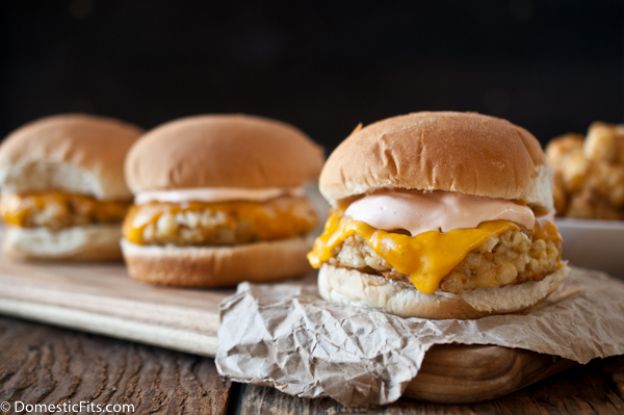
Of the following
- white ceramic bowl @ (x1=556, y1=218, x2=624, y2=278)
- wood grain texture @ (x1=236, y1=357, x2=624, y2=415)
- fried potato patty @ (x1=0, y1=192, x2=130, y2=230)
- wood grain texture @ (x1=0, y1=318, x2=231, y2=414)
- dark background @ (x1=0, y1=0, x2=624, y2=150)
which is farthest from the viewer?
dark background @ (x1=0, y1=0, x2=624, y2=150)

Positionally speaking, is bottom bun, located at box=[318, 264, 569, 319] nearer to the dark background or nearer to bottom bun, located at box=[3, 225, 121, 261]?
bottom bun, located at box=[3, 225, 121, 261]

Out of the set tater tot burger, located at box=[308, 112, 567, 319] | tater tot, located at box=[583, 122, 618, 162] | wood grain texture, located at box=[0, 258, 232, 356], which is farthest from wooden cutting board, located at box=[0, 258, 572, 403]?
tater tot, located at box=[583, 122, 618, 162]

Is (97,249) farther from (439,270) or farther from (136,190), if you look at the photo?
(439,270)

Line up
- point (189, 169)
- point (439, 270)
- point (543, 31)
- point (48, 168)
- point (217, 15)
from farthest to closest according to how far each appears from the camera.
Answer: point (217, 15) < point (543, 31) < point (48, 168) < point (189, 169) < point (439, 270)

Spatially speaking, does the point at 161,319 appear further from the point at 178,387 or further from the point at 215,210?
the point at 215,210

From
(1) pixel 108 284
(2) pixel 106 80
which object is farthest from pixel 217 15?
(1) pixel 108 284

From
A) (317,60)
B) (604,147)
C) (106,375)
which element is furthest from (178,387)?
(317,60)
